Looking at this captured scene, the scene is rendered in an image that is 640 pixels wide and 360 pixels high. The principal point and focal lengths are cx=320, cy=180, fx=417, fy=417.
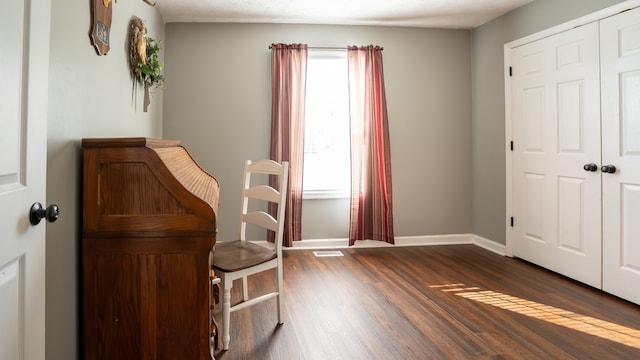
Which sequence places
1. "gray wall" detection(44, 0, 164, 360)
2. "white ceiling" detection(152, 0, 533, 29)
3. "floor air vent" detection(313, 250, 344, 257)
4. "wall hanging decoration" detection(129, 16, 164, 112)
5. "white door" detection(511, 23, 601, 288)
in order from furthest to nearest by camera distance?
"floor air vent" detection(313, 250, 344, 257) → "white ceiling" detection(152, 0, 533, 29) → "white door" detection(511, 23, 601, 288) → "wall hanging decoration" detection(129, 16, 164, 112) → "gray wall" detection(44, 0, 164, 360)

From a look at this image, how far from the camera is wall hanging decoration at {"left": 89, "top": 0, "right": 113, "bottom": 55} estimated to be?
1995 millimetres

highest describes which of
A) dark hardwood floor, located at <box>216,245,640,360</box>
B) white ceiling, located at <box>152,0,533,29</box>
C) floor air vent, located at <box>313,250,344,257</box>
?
white ceiling, located at <box>152,0,533,29</box>

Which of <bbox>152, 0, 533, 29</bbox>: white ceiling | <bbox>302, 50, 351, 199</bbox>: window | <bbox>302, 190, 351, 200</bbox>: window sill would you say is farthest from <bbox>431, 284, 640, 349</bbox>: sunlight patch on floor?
<bbox>152, 0, 533, 29</bbox>: white ceiling

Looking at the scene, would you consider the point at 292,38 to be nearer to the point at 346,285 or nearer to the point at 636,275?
the point at 346,285

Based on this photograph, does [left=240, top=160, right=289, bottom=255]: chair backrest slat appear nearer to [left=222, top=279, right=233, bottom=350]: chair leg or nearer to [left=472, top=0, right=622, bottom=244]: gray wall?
[left=222, top=279, right=233, bottom=350]: chair leg

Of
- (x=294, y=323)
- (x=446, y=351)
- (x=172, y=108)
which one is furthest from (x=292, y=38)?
(x=446, y=351)

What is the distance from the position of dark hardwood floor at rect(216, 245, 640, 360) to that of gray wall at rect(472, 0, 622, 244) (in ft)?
2.44

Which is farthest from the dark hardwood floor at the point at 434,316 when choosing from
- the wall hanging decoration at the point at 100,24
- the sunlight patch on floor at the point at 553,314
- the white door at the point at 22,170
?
the wall hanging decoration at the point at 100,24

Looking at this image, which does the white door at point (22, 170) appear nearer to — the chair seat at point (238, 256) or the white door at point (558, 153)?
the chair seat at point (238, 256)

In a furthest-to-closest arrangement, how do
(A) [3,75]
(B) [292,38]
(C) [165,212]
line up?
(B) [292,38]
(C) [165,212]
(A) [3,75]

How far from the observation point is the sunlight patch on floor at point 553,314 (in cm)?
237

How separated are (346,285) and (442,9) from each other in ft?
9.28

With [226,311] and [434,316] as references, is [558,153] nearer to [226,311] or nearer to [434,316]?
[434,316]

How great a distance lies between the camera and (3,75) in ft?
3.28
